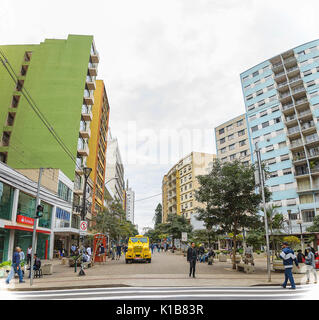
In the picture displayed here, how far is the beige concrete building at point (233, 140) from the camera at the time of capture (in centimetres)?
6381

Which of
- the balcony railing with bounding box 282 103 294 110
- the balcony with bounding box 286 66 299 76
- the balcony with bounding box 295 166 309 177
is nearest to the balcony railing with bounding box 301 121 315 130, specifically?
the balcony railing with bounding box 282 103 294 110

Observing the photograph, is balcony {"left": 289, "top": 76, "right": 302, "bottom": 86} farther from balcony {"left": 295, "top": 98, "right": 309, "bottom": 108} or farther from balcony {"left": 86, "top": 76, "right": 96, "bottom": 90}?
balcony {"left": 86, "top": 76, "right": 96, "bottom": 90}

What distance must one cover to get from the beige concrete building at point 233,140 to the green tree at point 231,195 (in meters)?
43.4

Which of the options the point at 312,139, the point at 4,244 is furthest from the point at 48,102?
the point at 312,139

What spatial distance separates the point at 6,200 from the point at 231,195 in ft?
58.0

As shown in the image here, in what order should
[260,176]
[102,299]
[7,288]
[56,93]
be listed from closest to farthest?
[102,299] < [7,288] < [260,176] < [56,93]

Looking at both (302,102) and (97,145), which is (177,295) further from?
(302,102)

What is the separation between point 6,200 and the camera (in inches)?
915

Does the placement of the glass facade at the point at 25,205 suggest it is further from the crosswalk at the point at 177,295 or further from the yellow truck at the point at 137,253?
the crosswalk at the point at 177,295

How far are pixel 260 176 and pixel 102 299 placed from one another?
398 inches
